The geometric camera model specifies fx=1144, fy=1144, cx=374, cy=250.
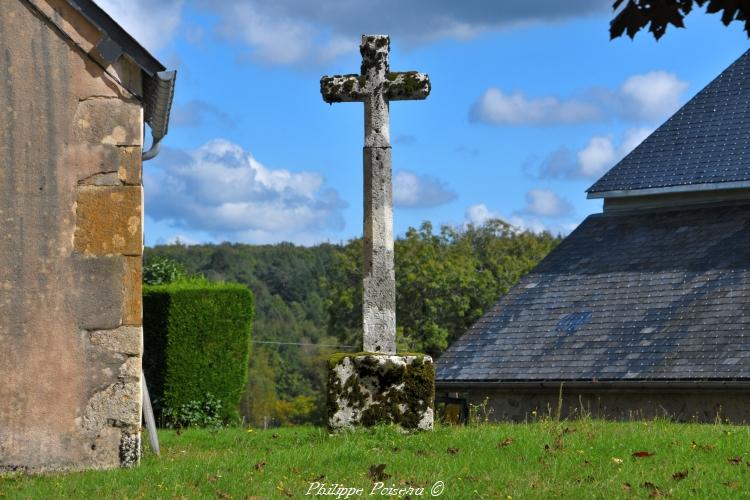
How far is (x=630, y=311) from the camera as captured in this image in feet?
63.6

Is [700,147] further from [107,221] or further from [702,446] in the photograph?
[107,221]

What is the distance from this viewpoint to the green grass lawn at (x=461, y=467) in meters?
7.98

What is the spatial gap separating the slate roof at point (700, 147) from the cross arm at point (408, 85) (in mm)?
10835

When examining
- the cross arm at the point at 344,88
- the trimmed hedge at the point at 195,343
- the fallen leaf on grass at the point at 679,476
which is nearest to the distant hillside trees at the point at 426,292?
the trimmed hedge at the point at 195,343

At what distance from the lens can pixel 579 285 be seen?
66.9ft

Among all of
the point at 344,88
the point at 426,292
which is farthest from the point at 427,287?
the point at 344,88

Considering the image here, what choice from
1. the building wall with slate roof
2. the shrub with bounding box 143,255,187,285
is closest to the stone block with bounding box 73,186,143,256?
the building wall with slate roof

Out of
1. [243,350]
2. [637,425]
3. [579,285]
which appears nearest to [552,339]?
[579,285]

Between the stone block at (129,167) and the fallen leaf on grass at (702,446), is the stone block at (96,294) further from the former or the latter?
the fallen leaf on grass at (702,446)

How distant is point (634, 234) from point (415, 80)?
37.0 feet

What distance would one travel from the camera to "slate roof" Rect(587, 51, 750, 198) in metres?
20.8

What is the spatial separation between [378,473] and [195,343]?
9.80 meters

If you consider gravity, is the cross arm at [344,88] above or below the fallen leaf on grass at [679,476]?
above

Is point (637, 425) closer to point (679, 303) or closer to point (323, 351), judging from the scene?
point (679, 303)
